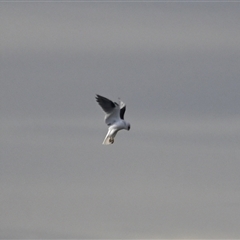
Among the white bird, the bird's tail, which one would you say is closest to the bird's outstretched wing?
the white bird

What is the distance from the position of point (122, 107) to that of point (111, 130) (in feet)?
3.39

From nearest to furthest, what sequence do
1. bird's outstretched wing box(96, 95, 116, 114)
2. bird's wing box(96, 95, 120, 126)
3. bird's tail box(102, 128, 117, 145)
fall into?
bird's outstretched wing box(96, 95, 116, 114) < bird's wing box(96, 95, 120, 126) < bird's tail box(102, 128, 117, 145)

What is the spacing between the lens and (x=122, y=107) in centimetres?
12438

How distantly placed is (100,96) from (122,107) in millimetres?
1778

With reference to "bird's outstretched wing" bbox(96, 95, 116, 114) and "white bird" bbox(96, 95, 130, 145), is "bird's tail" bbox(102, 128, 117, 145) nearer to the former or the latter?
"white bird" bbox(96, 95, 130, 145)

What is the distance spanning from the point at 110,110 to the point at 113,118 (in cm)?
38

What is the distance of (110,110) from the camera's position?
12388cm

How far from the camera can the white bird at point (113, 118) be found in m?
124

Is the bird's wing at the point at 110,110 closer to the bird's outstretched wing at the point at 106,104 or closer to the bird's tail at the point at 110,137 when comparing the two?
the bird's outstretched wing at the point at 106,104

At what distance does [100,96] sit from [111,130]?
187cm

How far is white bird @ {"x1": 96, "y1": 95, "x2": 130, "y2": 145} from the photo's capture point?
123581mm

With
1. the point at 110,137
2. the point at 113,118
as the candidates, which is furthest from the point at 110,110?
the point at 110,137

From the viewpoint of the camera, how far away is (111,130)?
124125 mm

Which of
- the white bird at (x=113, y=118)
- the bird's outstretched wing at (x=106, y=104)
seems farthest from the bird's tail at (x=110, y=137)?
the bird's outstretched wing at (x=106, y=104)
